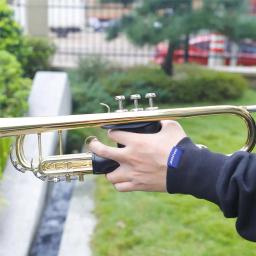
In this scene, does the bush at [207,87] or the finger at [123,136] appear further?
the bush at [207,87]

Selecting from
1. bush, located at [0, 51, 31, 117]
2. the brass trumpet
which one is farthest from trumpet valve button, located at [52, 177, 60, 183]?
bush, located at [0, 51, 31, 117]

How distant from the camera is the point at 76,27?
882cm

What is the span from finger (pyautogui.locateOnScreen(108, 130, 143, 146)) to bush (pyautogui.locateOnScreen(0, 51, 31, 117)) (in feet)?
8.55

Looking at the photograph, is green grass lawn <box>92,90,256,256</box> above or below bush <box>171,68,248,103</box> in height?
below

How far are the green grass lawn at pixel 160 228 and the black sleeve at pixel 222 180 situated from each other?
156cm

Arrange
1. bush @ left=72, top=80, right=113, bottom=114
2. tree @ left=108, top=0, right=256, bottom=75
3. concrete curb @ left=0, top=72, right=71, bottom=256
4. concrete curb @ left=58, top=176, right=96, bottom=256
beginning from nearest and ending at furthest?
1. concrete curb @ left=0, top=72, right=71, bottom=256
2. concrete curb @ left=58, top=176, right=96, bottom=256
3. bush @ left=72, top=80, right=113, bottom=114
4. tree @ left=108, top=0, right=256, bottom=75

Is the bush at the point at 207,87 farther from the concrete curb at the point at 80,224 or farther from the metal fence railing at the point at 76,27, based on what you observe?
the concrete curb at the point at 80,224

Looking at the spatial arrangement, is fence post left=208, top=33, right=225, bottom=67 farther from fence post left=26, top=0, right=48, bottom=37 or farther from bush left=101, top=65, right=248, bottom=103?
fence post left=26, top=0, right=48, bottom=37

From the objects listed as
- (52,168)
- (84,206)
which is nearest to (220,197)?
(52,168)

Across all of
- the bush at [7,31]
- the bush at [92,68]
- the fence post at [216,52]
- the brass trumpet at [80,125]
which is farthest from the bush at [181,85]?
the brass trumpet at [80,125]

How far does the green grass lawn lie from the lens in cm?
288

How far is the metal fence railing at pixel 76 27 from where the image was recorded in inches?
304

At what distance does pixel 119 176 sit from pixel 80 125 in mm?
210

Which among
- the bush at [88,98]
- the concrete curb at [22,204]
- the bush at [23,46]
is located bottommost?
the concrete curb at [22,204]
